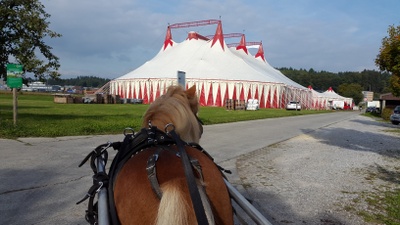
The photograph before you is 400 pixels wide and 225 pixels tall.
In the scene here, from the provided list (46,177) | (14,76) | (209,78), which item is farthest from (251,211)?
(209,78)

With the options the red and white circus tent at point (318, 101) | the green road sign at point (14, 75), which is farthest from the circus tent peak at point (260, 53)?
the green road sign at point (14, 75)

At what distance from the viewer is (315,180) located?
677 cm

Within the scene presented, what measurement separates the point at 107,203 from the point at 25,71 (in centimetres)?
1322

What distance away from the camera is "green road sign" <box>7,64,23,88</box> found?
11.6 meters

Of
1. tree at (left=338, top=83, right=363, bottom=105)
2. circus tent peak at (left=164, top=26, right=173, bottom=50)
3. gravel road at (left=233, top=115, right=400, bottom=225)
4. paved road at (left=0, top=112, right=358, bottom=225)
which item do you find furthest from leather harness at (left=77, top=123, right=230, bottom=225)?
tree at (left=338, top=83, right=363, bottom=105)

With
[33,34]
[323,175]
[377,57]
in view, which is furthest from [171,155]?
[33,34]

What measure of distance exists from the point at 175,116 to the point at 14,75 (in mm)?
11520

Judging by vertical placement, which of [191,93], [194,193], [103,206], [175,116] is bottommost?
[103,206]

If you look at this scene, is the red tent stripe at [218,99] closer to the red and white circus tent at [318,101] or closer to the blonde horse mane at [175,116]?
the red and white circus tent at [318,101]

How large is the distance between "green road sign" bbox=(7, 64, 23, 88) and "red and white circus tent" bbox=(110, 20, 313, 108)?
29763 millimetres

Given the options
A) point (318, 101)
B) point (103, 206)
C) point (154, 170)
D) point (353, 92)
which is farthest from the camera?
point (353, 92)

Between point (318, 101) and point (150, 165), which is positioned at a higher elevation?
point (150, 165)

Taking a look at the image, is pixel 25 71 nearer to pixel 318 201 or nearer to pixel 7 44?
pixel 7 44

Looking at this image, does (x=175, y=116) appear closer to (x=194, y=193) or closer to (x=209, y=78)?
(x=194, y=193)
